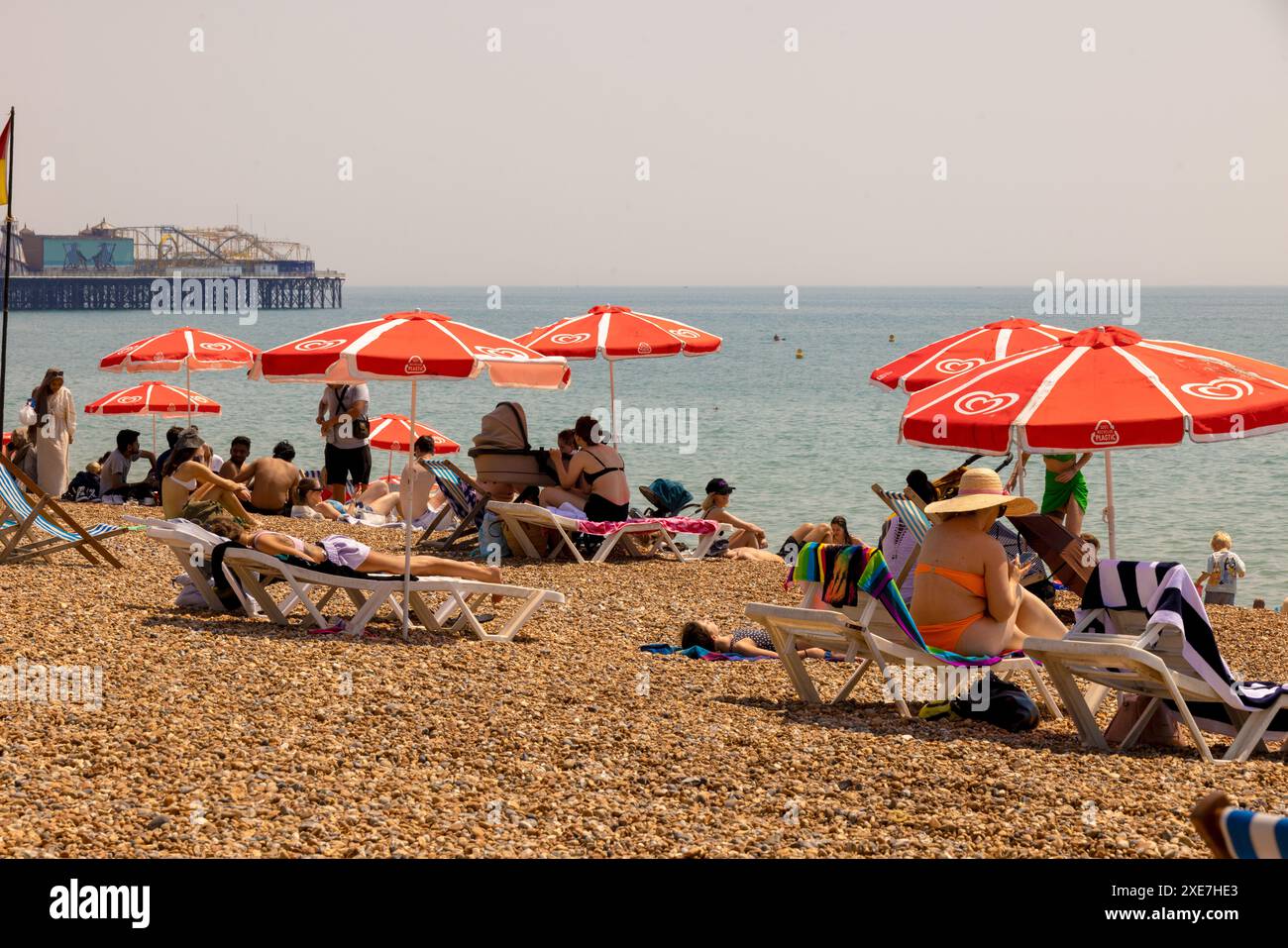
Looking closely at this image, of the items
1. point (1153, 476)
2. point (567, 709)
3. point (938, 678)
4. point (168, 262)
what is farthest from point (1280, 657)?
point (168, 262)

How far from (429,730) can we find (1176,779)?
8.21 feet

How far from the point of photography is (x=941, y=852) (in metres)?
3.95

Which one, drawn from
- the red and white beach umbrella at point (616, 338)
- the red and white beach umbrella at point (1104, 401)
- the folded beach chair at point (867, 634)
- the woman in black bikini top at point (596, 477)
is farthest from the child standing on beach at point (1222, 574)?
the folded beach chair at point (867, 634)

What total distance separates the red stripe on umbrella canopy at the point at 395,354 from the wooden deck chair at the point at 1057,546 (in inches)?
108

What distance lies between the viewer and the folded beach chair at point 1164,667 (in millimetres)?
5098

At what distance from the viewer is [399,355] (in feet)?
23.1

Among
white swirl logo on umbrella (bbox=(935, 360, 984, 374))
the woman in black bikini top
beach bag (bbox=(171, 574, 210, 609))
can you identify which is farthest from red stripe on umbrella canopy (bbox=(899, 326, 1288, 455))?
the woman in black bikini top

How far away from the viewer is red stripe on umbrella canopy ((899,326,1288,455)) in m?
5.81

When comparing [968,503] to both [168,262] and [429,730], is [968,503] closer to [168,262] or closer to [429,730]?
[429,730]

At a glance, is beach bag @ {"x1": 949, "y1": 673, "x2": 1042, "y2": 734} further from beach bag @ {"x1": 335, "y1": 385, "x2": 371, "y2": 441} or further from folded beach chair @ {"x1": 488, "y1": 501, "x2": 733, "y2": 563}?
beach bag @ {"x1": 335, "y1": 385, "x2": 371, "y2": 441}

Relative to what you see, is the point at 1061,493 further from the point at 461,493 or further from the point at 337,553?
the point at 337,553

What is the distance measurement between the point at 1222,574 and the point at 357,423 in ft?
26.3

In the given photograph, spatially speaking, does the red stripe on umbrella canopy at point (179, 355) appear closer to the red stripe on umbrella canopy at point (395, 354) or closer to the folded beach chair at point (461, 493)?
the folded beach chair at point (461, 493)

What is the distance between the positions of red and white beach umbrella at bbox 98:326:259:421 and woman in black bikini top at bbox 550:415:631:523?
4783 mm
